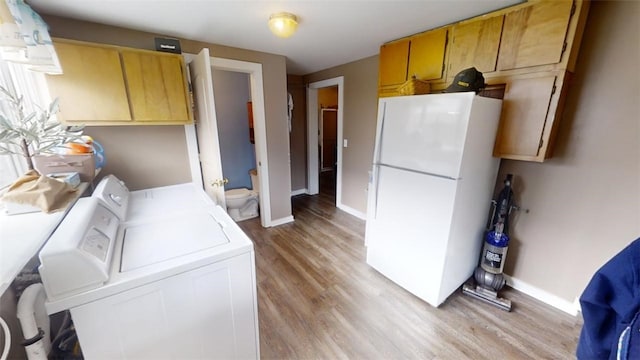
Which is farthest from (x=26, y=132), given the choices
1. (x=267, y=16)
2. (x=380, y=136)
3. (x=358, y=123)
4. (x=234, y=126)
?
(x=358, y=123)

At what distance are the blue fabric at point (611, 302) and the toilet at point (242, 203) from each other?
3142 mm

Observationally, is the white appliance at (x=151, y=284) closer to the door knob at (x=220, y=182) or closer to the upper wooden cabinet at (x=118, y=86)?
the door knob at (x=220, y=182)

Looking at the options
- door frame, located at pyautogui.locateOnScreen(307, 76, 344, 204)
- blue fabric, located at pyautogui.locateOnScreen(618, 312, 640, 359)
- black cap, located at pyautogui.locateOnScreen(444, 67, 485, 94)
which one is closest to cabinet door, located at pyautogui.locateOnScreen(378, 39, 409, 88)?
black cap, located at pyautogui.locateOnScreen(444, 67, 485, 94)

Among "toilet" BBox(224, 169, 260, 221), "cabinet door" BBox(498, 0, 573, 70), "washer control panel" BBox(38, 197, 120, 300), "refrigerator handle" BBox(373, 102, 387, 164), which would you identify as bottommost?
"toilet" BBox(224, 169, 260, 221)

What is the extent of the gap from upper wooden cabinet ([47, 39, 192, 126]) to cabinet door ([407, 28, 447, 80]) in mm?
2088

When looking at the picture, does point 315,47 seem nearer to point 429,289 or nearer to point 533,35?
point 533,35

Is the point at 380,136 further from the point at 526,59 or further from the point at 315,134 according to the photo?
the point at 315,134

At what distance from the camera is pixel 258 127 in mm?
2941

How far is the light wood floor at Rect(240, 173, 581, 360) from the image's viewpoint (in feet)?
5.08

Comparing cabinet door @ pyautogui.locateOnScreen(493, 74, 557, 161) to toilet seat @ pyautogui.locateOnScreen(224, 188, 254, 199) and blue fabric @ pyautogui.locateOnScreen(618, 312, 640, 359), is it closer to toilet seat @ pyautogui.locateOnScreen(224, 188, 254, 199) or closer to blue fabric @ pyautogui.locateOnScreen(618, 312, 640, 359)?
blue fabric @ pyautogui.locateOnScreen(618, 312, 640, 359)

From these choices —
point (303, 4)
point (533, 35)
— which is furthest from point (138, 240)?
point (533, 35)

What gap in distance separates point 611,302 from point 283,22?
2.19m

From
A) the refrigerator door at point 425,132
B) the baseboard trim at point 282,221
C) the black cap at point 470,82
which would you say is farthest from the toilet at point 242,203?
the black cap at point 470,82

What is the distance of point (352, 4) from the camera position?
1656 mm
